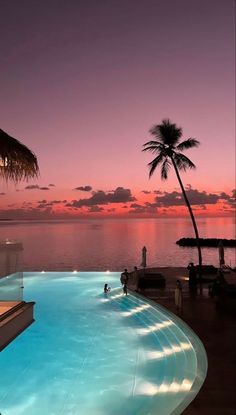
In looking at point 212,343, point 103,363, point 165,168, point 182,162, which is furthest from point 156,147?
point 212,343

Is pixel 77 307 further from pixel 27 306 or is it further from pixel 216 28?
pixel 216 28

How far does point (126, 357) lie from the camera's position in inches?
454

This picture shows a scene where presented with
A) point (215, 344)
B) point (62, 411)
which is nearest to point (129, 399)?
point (62, 411)

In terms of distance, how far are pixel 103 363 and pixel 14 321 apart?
17.7 ft

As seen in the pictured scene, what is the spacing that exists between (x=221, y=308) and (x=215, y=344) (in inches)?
142

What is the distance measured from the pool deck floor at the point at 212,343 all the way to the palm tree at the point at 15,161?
231 inches

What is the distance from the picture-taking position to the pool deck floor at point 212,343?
647 cm

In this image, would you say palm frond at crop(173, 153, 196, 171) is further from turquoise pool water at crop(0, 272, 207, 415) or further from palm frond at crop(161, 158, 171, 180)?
turquoise pool water at crop(0, 272, 207, 415)

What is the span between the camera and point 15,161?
27.9 ft

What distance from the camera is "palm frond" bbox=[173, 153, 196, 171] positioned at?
21.6 metres

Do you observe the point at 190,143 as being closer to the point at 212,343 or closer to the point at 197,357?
the point at 212,343

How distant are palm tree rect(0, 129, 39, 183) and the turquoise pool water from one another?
5330 millimetres

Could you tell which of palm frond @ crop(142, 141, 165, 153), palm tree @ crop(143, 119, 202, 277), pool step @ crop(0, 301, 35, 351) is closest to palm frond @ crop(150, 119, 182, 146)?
A: palm tree @ crop(143, 119, 202, 277)

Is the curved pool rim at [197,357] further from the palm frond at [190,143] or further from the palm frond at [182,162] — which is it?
the palm frond at [190,143]
